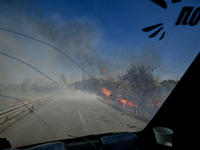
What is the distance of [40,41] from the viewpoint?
9.46 ft

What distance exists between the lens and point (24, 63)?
2.77 meters

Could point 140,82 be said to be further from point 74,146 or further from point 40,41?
point 40,41

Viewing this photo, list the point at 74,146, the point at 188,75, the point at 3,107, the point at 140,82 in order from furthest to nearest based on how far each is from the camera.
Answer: the point at 140,82 → the point at 3,107 → the point at 188,75 → the point at 74,146

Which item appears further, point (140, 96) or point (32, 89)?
point (140, 96)

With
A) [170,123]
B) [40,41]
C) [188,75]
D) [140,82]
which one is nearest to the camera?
[188,75]

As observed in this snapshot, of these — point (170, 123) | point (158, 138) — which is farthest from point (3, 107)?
point (170, 123)

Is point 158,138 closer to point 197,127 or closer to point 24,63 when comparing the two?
point 197,127

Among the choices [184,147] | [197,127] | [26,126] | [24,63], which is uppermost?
[24,63]

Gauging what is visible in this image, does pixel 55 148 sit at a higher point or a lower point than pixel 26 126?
higher

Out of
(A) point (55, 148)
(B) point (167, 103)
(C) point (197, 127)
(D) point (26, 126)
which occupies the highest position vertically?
(B) point (167, 103)

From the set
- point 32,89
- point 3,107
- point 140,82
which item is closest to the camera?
point 3,107

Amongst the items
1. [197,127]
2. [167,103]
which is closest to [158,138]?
[197,127]

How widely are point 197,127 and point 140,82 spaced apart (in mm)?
4462

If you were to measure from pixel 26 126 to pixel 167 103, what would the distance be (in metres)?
4.83
